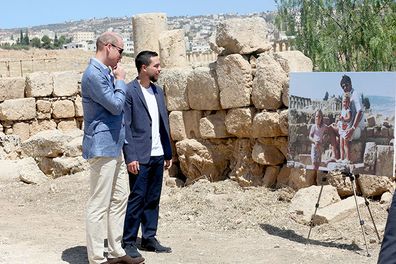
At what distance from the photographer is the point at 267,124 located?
8961 millimetres

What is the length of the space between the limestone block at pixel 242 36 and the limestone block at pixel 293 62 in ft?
1.25

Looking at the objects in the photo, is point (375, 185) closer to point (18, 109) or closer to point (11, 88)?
point (18, 109)

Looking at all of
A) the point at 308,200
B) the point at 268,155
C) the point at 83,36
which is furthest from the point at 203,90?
the point at 83,36

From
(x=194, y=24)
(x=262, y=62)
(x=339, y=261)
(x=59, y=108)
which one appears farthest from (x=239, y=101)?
(x=194, y=24)

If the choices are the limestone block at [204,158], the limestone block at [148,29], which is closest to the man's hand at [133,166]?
the limestone block at [204,158]

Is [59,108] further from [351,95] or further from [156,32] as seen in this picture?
[351,95]

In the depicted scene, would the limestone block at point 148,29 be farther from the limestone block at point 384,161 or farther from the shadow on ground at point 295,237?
the limestone block at point 384,161

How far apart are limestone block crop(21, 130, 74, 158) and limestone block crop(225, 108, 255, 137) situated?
3369 millimetres

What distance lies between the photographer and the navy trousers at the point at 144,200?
6.71 m

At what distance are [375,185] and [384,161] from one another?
149 centimetres

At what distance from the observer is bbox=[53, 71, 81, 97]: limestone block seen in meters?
14.0

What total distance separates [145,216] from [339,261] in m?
1.88

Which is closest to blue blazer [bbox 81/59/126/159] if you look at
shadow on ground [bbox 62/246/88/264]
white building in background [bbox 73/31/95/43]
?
shadow on ground [bbox 62/246/88/264]

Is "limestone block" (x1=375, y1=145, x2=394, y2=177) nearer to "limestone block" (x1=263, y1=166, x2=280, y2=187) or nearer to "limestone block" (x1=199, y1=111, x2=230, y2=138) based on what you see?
"limestone block" (x1=263, y1=166, x2=280, y2=187)
